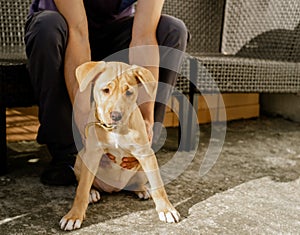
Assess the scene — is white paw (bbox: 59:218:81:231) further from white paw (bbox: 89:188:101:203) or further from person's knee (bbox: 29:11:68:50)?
person's knee (bbox: 29:11:68:50)

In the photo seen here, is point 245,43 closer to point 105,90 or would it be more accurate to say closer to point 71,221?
point 105,90

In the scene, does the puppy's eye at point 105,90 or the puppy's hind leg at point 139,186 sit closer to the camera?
the puppy's eye at point 105,90

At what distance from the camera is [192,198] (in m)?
1.26

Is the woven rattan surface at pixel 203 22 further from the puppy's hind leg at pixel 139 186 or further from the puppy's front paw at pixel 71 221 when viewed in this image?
the puppy's front paw at pixel 71 221

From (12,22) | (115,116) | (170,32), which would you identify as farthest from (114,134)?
(12,22)

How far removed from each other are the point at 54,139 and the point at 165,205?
421mm

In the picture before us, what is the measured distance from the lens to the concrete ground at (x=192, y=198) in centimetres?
107

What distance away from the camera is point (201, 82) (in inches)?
63.3

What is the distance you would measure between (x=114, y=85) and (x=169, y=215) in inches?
14.0

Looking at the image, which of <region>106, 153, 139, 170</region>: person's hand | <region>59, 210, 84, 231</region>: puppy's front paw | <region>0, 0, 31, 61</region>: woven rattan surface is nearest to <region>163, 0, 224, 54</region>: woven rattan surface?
<region>0, 0, 31, 61</region>: woven rattan surface

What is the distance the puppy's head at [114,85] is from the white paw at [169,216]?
0.26 meters

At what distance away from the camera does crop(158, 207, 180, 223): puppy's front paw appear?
3.57 ft

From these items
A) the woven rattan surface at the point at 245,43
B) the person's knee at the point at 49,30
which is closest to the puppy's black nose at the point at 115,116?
the person's knee at the point at 49,30

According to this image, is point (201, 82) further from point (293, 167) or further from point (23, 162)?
point (23, 162)
